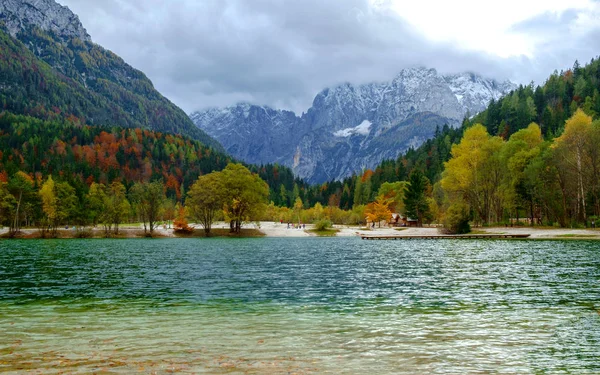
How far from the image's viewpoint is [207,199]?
12269 centimetres

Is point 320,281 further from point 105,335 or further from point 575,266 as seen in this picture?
point 575,266

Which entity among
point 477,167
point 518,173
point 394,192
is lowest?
point 518,173

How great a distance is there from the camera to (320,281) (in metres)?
34.7

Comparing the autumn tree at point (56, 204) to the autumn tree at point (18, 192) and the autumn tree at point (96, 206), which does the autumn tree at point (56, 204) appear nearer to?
the autumn tree at point (96, 206)

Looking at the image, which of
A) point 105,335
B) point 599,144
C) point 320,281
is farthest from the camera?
point 599,144

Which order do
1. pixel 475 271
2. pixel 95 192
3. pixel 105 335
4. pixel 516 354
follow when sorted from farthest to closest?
pixel 95 192 < pixel 475 271 < pixel 105 335 < pixel 516 354

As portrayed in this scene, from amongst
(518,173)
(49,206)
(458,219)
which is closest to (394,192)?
(458,219)

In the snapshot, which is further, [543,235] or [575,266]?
[543,235]

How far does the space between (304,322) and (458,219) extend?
3646 inches

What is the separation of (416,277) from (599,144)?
68709 mm

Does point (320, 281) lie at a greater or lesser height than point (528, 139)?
lesser

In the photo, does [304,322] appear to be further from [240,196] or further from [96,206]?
[96,206]

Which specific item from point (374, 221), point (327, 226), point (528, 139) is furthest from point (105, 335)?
point (374, 221)

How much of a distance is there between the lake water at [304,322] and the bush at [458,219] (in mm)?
66805
